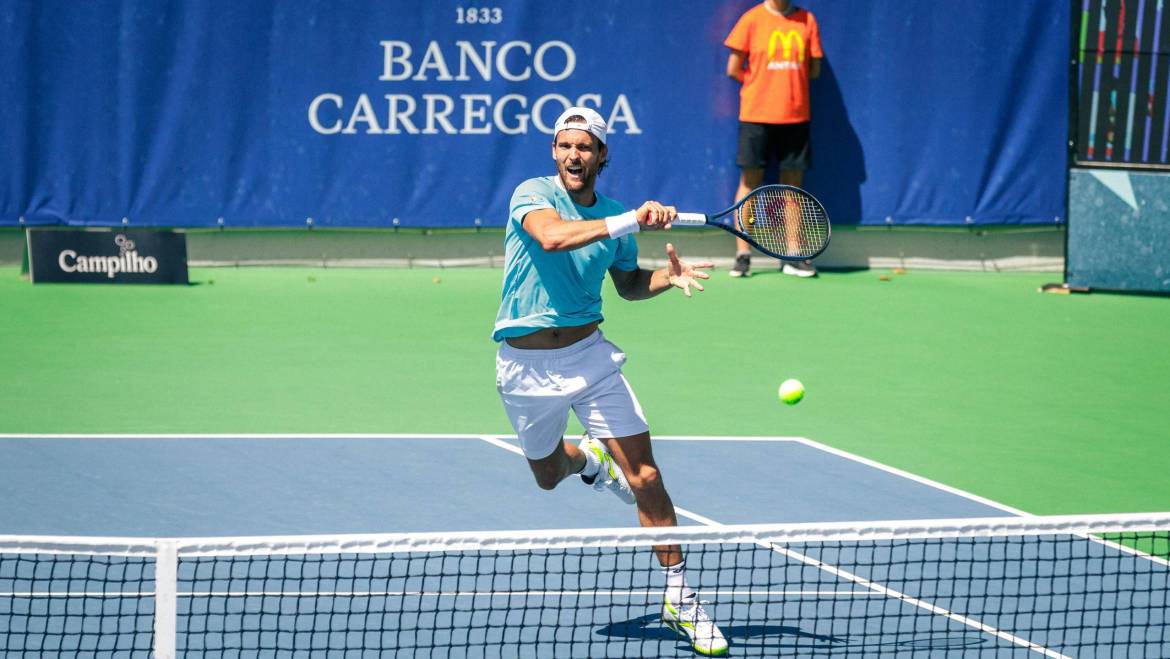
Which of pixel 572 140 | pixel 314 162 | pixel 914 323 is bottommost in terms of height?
pixel 914 323

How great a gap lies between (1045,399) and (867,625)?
493 centimetres

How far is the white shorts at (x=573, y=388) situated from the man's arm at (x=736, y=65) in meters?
8.99

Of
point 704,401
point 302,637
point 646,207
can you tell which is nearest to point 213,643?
point 302,637

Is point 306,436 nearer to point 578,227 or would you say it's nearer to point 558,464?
point 558,464

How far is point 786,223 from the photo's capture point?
7.41 m

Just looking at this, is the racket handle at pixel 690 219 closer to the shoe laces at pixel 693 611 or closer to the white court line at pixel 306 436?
the shoe laces at pixel 693 611

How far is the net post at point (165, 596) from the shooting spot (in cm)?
458

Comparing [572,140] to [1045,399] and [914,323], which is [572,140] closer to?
[1045,399]

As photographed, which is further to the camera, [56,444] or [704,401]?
[704,401]

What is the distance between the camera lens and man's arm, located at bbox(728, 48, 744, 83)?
14680 millimetres

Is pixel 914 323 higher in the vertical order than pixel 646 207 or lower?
lower

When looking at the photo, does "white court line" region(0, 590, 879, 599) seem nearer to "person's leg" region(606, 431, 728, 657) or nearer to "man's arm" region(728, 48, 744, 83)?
"person's leg" region(606, 431, 728, 657)

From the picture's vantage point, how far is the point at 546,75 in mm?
14828

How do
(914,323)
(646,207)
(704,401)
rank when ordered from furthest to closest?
(914,323)
(704,401)
(646,207)
